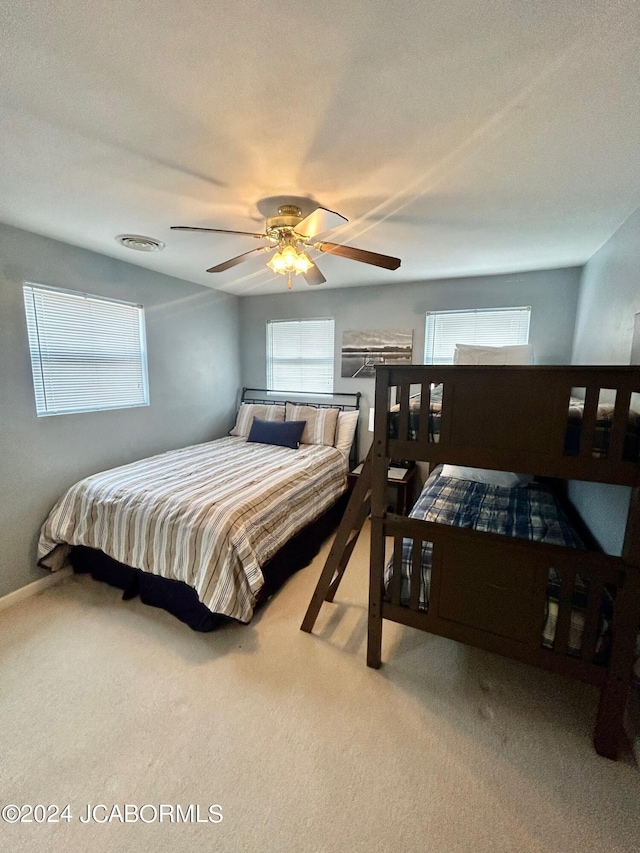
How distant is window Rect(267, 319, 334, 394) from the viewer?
4.13m

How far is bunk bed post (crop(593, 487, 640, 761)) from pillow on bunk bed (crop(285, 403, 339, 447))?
2.66 meters

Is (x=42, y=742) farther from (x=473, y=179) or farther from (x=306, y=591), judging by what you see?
(x=473, y=179)

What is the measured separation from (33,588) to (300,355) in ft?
10.6

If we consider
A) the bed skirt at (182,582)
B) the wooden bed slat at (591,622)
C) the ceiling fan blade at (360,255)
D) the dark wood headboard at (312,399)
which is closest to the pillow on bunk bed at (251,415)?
the dark wood headboard at (312,399)

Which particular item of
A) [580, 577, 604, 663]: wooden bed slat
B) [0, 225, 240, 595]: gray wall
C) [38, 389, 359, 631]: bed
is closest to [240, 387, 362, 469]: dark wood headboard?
[0, 225, 240, 595]: gray wall

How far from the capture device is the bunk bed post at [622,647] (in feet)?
4.37

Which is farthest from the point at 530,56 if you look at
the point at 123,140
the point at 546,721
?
the point at 546,721

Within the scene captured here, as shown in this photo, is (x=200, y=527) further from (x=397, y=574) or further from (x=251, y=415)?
(x=251, y=415)

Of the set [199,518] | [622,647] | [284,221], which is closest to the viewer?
[622,647]

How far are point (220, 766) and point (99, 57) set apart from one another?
2509mm

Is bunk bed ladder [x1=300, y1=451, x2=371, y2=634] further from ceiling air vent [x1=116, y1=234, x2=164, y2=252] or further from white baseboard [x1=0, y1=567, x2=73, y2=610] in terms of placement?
ceiling air vent [x1=116, y1=234, x2=164, y2=252]

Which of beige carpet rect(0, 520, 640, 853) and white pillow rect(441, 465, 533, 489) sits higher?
white pillow rect(441, 465, 533, 489)

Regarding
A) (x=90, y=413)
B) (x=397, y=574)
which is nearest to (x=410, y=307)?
(x=397, y=574)

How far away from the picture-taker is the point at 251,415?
4238mm
